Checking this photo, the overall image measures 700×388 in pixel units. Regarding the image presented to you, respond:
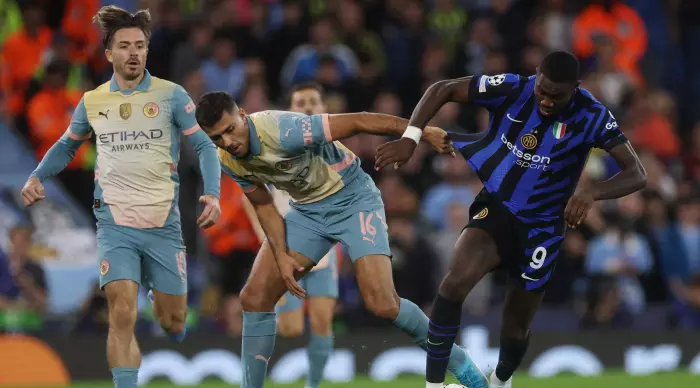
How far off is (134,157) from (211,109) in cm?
135

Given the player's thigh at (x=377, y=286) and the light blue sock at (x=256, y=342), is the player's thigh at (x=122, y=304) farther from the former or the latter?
the player's thigh at (x=377, y=286)

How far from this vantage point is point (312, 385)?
10.3 meters

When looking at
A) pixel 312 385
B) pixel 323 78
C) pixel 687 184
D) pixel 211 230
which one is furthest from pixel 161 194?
pixel 687 184

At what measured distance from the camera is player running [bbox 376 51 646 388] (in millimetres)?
7656

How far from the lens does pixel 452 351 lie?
8008mm

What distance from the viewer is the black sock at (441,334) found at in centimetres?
769

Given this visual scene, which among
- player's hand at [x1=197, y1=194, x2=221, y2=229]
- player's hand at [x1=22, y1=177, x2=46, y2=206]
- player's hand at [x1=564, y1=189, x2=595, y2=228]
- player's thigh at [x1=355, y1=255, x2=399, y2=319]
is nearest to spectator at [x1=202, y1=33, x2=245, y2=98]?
player's hand at [x1=22, y1=177, x2=46, y2=206]

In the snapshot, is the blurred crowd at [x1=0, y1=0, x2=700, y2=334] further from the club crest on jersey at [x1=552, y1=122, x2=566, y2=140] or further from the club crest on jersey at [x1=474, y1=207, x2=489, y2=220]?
the club crest on jersey at [x1=552, y1=122, x2=566, y2=140]

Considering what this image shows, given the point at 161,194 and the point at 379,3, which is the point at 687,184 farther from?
the point at 161,194

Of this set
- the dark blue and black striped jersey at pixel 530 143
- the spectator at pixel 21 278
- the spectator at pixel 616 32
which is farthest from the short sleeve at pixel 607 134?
the spectator at pixel 616 32

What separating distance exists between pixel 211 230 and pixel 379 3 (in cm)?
441

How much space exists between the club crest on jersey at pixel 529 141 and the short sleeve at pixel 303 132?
124 cm

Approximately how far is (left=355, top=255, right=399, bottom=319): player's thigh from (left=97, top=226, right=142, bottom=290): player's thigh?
1600 millimetres

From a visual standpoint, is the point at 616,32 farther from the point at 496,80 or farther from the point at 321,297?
the point at 496,80
